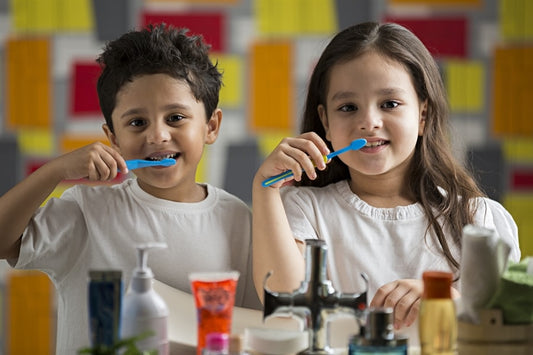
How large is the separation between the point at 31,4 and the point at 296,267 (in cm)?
145

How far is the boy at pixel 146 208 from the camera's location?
1.12 meters

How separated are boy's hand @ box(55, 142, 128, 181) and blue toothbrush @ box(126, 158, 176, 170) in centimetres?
3

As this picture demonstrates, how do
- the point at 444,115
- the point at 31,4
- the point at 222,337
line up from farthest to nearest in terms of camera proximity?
Result: the point at 31,4, the point at 444,115, the point at 222,337

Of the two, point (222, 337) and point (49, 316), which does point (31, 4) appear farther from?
point (222, 337)

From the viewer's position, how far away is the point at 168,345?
80cm

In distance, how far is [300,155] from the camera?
3.48 feet

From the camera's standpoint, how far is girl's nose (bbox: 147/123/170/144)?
111 cm

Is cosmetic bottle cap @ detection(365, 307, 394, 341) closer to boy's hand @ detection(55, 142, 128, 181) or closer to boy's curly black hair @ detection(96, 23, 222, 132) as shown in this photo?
boy's hand @ detection(55, 142, 128, 181)

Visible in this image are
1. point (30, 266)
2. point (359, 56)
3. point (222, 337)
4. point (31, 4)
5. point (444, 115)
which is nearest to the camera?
point (222, 337)

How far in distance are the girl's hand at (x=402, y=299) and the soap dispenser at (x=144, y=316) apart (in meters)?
0.34

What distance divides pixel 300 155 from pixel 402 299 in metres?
0.25

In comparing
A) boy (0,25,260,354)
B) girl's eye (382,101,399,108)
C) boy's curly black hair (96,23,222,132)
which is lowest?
boy (0,25,260,354)

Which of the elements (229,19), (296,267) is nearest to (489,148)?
(229,19)

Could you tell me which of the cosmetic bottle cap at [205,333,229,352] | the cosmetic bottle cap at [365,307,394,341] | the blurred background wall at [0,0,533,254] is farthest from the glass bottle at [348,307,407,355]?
the blurred background wall at [0,0,533,254]
